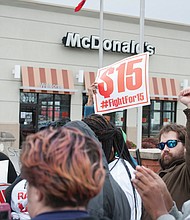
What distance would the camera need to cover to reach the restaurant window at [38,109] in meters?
16.5

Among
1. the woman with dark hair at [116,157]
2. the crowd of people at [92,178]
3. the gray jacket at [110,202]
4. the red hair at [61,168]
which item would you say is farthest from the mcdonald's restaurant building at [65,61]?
the red hair at [61,168]

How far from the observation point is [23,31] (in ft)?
53.4

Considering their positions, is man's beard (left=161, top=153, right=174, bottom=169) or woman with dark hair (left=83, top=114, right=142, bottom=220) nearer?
woman with dark hair (left=83, top=114, right=142, bottom=220)

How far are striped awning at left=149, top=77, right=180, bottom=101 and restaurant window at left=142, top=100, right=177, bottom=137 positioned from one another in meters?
0.45

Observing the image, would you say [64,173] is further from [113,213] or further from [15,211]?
[15,211]

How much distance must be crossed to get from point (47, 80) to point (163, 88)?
5.22 meters

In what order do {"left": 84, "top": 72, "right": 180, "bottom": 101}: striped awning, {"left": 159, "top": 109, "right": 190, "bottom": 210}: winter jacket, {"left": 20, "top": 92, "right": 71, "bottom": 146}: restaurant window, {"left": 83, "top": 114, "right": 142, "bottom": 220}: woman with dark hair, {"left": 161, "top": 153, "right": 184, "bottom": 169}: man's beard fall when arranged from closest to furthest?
1. {"left": 83, "top": 114, "right": 142, "bottom": 220}: woman with dark hair
2. {"left": 159, "top": 109, "right": 190, "bottom": 210}: winter jacket
3. {"left": 161, "top": 153, "right": 184, "bottom": 169}: man's beard
4. {"left": 20, "top": 92, "right": 71, "bottom": 146}: restaurant window
5. {"left": 84, "top": 72, "right": 180, "bottom": 101}: striped awning

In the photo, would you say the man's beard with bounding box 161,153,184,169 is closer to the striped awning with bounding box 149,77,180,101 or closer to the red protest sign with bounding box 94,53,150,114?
the red protest sign with bounding box 94,53,150,114

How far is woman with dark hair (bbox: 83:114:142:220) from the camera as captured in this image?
2.71 meters

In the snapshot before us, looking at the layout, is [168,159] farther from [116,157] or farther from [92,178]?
[92,178]

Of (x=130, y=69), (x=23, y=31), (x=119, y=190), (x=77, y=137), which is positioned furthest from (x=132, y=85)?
(x=23, y=31)

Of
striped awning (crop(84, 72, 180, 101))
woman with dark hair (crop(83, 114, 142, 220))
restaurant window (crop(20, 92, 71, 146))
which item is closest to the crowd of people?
A: woman with dark hair (crop(83, 114, 142, 220))

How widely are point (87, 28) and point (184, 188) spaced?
15118 mm

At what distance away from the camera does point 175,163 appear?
3.24m
